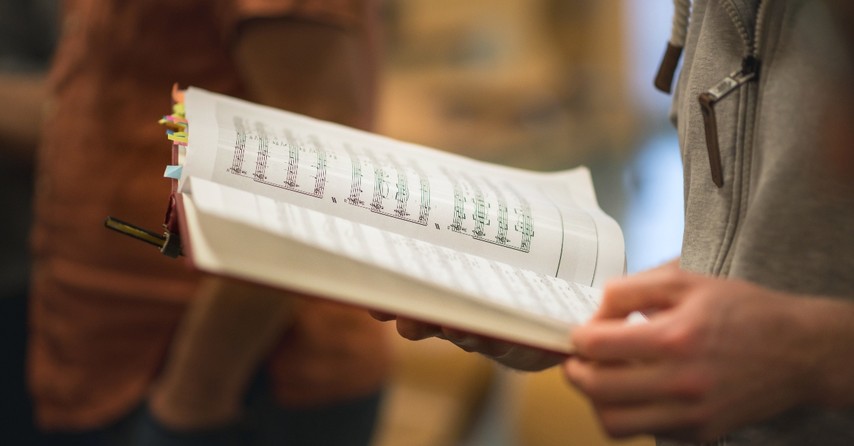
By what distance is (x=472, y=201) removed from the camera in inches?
22.4

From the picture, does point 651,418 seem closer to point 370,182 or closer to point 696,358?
point 696,358

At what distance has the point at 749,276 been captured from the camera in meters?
0.46

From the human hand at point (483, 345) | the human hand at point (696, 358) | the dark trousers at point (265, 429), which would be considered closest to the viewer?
the human hand at point (696, 358)

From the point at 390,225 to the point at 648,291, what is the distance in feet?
0.64

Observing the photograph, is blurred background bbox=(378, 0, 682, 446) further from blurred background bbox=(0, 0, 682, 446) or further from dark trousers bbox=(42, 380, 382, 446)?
dark trousers bbox=(42, 380, 382, 446)

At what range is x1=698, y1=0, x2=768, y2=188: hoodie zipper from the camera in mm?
476

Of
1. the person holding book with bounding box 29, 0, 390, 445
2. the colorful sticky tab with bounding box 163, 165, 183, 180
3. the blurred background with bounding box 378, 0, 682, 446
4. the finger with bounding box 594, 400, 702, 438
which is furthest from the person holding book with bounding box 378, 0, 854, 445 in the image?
A: the blurred background with bounding box 378, 0, 682, 446

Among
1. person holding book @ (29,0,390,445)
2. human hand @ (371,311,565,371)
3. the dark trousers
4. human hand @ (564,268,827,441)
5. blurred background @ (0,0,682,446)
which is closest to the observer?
human hand @ (564,268,827,441)

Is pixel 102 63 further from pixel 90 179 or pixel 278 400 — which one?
pixel 278 400

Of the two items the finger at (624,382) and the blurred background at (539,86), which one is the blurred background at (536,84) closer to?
the blurred background at (539,86)

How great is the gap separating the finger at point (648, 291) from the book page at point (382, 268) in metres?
0.03

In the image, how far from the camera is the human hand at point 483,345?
49 centimetres

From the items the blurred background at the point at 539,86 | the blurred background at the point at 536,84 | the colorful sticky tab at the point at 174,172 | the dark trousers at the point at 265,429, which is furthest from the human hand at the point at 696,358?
the blurred background at the point at 536,84

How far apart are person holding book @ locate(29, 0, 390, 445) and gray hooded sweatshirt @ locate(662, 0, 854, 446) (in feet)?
1.47
